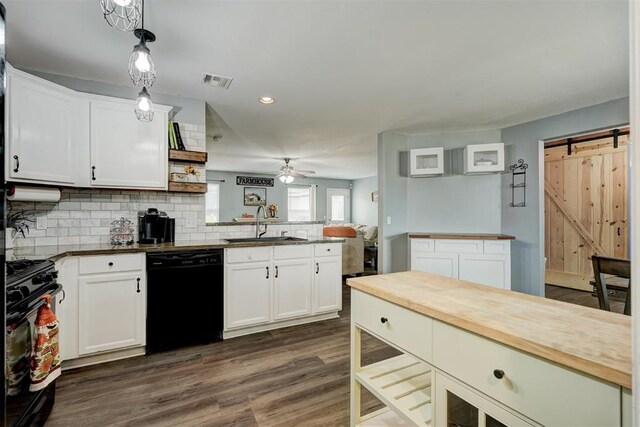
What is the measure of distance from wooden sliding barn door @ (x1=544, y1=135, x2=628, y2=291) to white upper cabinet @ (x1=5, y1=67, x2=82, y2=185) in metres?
6.62

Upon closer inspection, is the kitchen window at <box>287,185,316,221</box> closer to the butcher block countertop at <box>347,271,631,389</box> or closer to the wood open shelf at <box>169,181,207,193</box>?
the wood open shelf at <box>169,181,207,193</box>

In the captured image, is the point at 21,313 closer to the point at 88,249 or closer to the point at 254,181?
the point at 88,249

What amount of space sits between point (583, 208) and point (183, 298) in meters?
5.90

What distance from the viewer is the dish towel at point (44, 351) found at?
153 centimetres

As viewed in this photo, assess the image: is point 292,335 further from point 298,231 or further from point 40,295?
point 40,295

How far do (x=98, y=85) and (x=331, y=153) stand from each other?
13.5ft

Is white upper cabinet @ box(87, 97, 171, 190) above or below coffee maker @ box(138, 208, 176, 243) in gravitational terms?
above

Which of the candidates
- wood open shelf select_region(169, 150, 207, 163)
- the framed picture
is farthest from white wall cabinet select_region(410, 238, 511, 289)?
the framed picture

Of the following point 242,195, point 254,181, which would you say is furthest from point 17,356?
point 254,181

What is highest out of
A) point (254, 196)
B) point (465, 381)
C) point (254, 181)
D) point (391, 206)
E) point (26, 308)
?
point (254, 181)

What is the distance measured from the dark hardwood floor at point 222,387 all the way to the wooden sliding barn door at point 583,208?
4.16 meters

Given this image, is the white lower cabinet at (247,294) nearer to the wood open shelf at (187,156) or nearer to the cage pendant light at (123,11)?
the wood open shelf at (187,156)

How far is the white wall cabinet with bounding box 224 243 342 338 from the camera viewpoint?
288cm

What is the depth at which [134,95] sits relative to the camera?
288cm
